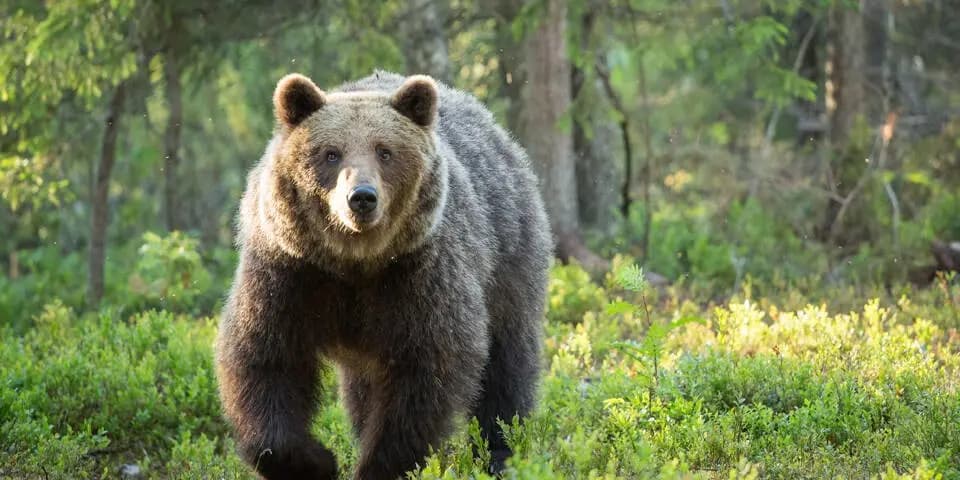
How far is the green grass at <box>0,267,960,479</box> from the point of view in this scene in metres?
5.80

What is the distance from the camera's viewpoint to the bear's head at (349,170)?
5.49 meters

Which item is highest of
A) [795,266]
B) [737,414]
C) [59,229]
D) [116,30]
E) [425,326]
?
[116,30]

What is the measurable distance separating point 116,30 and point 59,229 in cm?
883

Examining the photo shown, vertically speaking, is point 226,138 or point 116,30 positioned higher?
point 116,30

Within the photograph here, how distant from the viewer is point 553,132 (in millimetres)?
12664

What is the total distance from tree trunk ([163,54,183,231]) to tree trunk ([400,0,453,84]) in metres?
2.68

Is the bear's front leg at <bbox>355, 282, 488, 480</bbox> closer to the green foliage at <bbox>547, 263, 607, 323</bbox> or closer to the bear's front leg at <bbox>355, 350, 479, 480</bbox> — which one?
the bear's front leg at <bbox>355, 350, 479, 480</bbox>

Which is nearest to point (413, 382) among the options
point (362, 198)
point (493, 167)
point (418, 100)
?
point (362, 198)

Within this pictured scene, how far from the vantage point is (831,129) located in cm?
1438

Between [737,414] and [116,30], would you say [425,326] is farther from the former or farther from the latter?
[116,30]

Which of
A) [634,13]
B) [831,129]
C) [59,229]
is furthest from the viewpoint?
[59,229]

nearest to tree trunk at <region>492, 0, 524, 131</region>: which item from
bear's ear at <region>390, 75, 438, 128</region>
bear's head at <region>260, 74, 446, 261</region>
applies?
bear's ear at <region>390, 75, 438, 128</region>

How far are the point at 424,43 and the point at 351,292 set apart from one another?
6867 millimetres

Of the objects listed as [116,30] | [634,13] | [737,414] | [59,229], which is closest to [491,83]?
[634,13]
